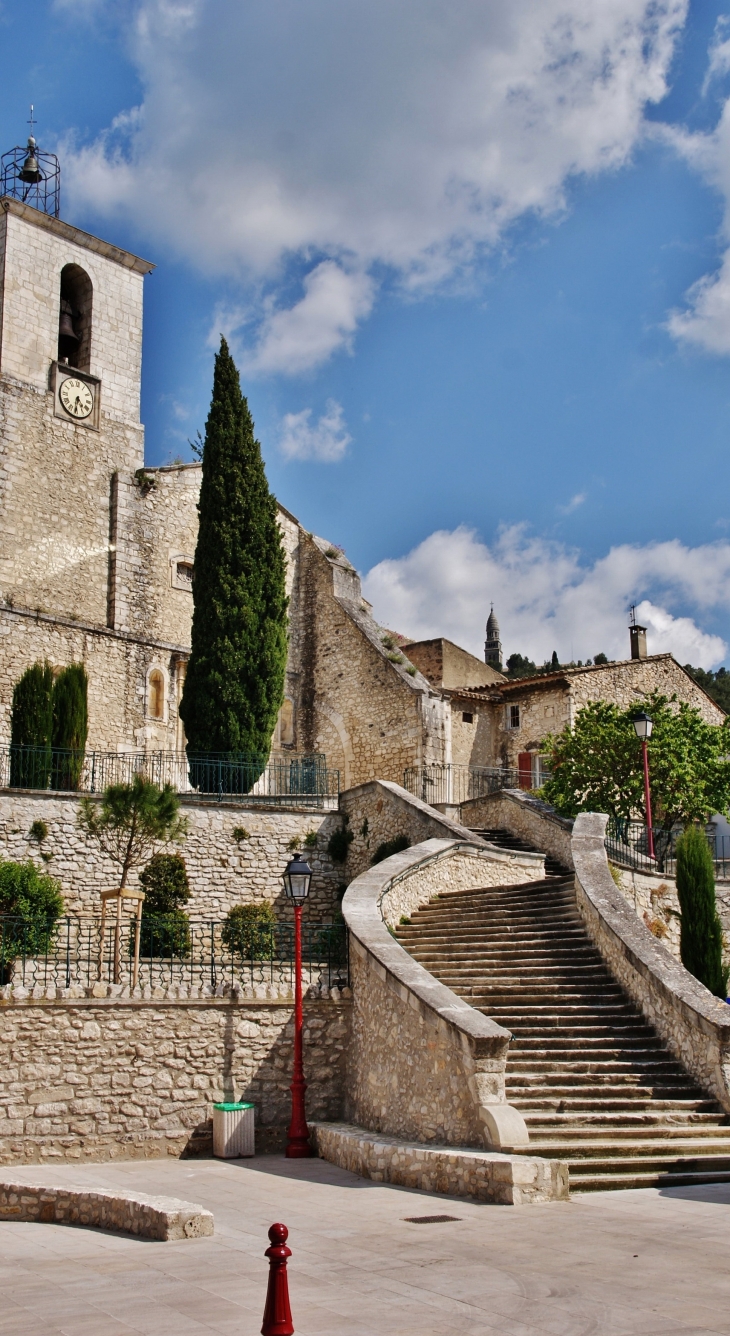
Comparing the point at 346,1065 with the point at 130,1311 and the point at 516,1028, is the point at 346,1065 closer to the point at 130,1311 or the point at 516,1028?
the point at 516,1028

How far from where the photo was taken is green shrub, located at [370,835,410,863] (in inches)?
785

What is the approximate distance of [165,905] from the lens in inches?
734

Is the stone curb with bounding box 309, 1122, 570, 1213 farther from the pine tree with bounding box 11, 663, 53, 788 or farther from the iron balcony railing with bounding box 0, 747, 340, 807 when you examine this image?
the pine tree with bounding box 11, 663, 53, 788

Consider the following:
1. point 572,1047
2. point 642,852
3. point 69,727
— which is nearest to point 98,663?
point 69,727

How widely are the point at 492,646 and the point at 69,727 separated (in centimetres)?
4912

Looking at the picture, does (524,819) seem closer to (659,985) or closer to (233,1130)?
(659,985)

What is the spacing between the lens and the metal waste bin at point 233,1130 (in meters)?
13.5

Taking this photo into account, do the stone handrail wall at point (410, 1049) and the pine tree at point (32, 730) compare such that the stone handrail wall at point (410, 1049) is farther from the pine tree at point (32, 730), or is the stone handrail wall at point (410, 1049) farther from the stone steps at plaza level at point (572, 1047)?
the pine tree at point (32, 730)

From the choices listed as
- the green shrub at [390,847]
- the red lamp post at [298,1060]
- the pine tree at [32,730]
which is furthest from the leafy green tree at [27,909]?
the green shrub at [390,847]

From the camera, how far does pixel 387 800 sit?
20.8m

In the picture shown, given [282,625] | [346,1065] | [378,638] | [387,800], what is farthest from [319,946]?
[378,638]

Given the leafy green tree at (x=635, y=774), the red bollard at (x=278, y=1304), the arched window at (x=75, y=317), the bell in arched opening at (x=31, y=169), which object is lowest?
the red bollard at (x=278, y=1304)

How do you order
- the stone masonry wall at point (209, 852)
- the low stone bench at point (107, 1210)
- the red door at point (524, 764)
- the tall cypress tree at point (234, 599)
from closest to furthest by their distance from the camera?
the low stone bench at point (107, 1210) < the stone masonry wall at point (209, 852) < the tall cypress tree at point (234, 599) < the red door at point (524, 764)

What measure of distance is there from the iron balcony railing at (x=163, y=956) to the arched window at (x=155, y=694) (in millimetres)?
7637
